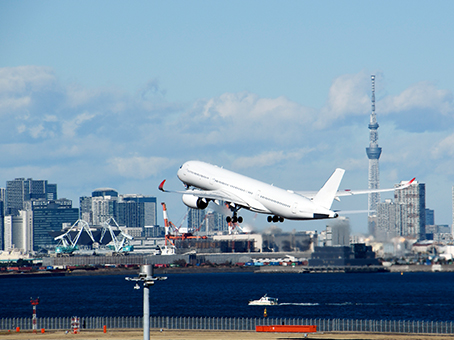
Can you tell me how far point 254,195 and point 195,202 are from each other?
31.8 feet

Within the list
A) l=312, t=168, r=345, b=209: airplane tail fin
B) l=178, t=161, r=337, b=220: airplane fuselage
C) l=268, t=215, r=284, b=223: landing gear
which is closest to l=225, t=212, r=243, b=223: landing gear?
l=178, t=161, r=337, b=220: airplane fuselage

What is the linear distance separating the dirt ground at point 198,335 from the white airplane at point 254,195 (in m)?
21.0

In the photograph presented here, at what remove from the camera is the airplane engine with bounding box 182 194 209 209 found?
101250mm

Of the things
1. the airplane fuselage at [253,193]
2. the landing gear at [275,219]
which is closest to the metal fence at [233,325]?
the airplane fuselage at [253,193]

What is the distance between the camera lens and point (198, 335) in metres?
116

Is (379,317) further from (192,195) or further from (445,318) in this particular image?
(192,195)

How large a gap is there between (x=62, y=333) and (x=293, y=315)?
237ft

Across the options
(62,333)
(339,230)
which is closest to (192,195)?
(62,333)

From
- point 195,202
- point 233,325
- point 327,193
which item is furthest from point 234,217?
point 233,325

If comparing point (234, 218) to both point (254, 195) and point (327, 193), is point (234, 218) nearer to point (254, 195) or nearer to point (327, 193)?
point (254, 195)

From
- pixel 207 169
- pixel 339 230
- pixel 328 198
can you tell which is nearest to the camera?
pixel 328 198

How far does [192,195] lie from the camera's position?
332 ft

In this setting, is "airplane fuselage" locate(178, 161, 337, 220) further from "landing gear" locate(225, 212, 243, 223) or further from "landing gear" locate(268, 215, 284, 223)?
"landing gear" locate(225, 212, 243, 223)

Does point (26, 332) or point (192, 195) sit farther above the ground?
point (192, 195)
